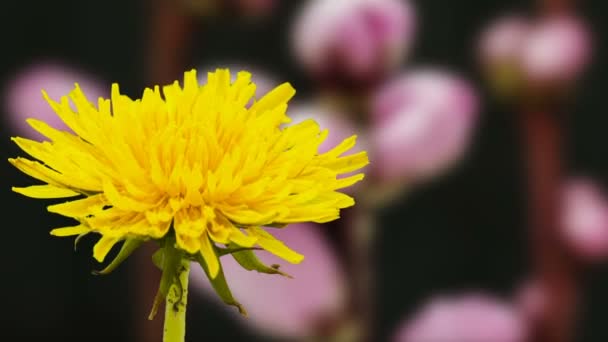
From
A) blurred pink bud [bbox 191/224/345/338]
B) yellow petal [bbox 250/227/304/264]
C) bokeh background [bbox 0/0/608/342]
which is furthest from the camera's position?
bokeh background [bbox 0/0/608/342]

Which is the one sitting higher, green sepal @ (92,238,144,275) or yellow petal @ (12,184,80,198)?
yellow petal @ (12,184,80,198)

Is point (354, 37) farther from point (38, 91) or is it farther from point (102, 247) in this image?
point (102, 247)

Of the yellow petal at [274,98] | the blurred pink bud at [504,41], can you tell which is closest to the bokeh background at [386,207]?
the blurred pink bud at [504,41]

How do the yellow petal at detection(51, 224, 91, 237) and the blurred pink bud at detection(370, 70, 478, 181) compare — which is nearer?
the yellow petal at detection(51, 224, 91, 237)

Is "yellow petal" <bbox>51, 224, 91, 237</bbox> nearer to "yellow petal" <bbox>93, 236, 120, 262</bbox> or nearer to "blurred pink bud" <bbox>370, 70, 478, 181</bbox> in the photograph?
"yellow petal" <bbox>93, 236, 120, 262</bbox>

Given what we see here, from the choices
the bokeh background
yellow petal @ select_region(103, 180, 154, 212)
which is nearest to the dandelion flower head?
yellow petal @ select_region(103, 180, 154, 212)

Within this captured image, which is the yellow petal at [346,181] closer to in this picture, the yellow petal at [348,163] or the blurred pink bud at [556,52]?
the yellow petal at [348,163]

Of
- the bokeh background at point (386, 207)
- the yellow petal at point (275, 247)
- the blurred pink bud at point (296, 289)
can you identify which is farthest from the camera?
the bokeh background at point (386, 207)
